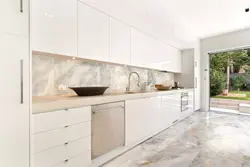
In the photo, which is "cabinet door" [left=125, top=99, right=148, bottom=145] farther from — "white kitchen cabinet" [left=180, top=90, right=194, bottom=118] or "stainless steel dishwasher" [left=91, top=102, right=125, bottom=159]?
"white kitchen cabinet" [left=180, top=90, right=194, bottom=118]

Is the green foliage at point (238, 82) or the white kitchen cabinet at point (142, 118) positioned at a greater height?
the green foliage at point (238, 82)

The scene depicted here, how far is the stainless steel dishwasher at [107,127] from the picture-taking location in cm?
185

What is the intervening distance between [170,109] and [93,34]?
2.37m

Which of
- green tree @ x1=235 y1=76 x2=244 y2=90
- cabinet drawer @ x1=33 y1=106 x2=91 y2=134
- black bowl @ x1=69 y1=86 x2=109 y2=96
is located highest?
green tree @ x1=235 y1=76 x2=244 y2=90

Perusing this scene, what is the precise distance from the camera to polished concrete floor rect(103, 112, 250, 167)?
2029 millimetres

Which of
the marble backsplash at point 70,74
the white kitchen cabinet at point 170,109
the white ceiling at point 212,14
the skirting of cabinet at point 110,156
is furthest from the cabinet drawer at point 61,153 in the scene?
the white ceiling at point 212,14

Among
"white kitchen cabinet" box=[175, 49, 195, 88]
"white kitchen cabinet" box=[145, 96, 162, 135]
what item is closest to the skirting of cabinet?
"white kitchen cabinet" box=[145, 96, 162, 135]

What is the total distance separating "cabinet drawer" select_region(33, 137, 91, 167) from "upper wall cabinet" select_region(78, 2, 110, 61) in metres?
1.09

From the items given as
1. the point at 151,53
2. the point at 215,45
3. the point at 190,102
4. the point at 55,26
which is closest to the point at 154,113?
the point at 151,53

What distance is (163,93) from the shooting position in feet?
10.8

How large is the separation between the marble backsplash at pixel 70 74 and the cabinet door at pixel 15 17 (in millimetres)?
827

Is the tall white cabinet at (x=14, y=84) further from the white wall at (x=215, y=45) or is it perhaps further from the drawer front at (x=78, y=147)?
the white wall at (x=215, y=45)

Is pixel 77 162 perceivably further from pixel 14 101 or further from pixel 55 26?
pixel 55 26

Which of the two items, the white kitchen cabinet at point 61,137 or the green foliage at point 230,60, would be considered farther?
the green foliage at point 230,60
